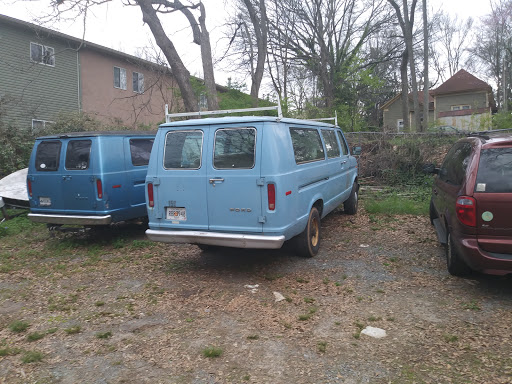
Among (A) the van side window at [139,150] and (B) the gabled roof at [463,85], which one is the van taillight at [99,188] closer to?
(A) the van side window at [139,150]

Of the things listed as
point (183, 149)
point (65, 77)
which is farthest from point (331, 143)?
point (65, 77)

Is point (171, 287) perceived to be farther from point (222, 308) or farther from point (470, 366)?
point (470, 366)

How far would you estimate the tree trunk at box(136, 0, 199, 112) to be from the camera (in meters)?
12.9

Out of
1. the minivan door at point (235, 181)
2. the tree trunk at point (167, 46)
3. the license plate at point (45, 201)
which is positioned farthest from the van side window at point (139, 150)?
the tree trunk at point (167, 46)

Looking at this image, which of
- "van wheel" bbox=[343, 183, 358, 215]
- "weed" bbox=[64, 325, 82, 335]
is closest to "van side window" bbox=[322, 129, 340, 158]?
"van wheel" bbox=[343, 183, 358, 215]

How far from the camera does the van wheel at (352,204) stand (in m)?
9.26

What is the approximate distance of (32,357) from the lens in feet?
11.7

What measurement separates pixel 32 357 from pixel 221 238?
2.40 m

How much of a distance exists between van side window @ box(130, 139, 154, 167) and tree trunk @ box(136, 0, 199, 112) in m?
5.77

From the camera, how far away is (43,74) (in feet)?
61.1

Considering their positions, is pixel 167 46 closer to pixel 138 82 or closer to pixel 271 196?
pixel 271 196

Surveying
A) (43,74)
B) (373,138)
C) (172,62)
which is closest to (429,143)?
(373,138)

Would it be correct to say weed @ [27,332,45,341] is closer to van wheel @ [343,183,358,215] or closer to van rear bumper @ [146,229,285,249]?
van rear bumper @ [146,229,285,249]

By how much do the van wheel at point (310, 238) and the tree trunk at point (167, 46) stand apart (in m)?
8.69
